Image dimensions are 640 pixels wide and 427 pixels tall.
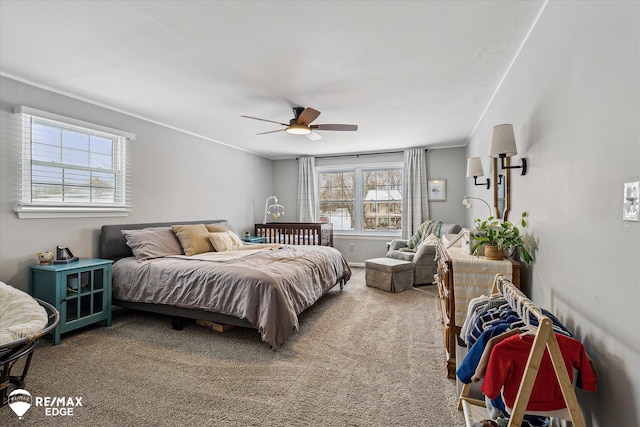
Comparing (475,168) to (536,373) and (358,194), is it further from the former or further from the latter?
(358,194)

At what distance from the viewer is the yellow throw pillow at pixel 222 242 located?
13.6 ft

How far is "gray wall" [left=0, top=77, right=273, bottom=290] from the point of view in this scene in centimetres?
276

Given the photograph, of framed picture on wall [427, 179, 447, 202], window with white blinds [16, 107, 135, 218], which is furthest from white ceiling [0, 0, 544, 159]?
framed picture on wall [427, 179, 447, 202]

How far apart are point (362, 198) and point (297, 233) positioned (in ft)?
5.43

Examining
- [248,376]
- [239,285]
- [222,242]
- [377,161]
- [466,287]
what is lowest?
[248,376]

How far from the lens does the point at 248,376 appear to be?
2191 millimetres

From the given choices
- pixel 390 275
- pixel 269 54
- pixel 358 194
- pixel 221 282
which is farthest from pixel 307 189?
pixel 269 54

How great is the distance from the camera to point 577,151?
138 centimetres

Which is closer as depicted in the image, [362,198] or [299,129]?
[299,129]

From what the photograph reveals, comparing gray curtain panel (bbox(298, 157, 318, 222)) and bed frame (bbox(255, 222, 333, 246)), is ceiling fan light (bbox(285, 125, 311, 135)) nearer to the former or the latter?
bed frame (bbox(255, 222, 333, 246))

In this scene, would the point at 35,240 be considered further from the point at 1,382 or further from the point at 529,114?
the point at 529,114

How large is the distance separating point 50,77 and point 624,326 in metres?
4.27

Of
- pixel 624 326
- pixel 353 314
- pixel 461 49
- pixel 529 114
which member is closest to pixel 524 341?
pixel 624 326

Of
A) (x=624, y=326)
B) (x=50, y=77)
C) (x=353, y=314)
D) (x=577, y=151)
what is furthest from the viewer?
(x=353, y=314)
